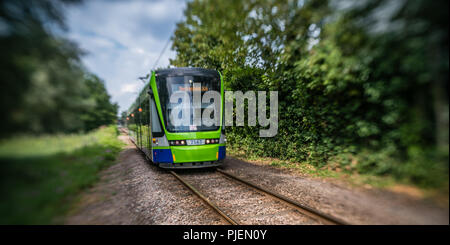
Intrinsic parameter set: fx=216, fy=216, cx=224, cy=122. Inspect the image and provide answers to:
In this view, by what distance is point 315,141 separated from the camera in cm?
623

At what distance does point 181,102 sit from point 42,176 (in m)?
5.06

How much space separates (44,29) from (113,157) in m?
1.21

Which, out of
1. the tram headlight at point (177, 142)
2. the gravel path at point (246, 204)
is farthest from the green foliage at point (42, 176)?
the tram headlight at point (177, 142)

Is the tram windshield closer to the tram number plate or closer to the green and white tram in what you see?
the green and white tram

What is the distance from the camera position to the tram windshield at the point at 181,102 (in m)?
6.21

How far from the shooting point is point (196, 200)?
472 centimetres

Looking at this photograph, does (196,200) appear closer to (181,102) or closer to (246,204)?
(246,204)

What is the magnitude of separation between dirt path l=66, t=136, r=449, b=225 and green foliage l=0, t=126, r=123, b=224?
164 millimetres

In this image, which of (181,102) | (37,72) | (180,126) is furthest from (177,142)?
(37,72)

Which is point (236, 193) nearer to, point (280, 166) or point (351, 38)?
point (280, 166)

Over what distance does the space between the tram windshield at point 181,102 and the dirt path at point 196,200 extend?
164cm

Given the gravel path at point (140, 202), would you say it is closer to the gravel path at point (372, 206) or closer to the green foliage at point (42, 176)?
the green foliage at point (42, 176)
